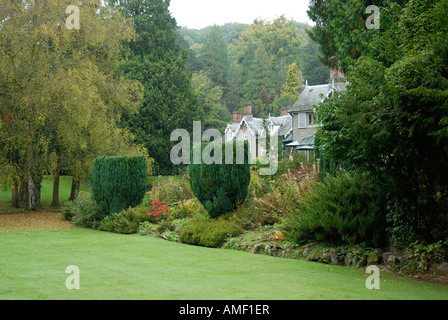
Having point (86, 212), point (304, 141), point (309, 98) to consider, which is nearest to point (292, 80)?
point (309, 98)

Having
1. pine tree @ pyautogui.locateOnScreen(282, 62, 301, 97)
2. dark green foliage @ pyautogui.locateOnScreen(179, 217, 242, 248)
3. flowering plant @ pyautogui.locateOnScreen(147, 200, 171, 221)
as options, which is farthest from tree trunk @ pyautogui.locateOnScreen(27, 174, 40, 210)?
pine tree @ pyautogui.locateOnScreen(282, 62, 301, 97)

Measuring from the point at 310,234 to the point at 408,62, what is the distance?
191 inches

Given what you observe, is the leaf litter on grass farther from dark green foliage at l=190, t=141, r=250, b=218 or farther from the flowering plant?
dark green foliage at l=190, t=141, r=250, b=218

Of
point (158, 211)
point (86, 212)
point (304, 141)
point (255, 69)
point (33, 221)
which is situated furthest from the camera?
point (255, 69)

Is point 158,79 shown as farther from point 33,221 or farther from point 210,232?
point 210,232

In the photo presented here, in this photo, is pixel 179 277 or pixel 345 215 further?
pixel 345 215

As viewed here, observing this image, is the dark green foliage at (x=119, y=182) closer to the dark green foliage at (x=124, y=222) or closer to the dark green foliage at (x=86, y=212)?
the dark green foliage at (x=86, y=212)

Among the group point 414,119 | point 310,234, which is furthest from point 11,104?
point 414,119

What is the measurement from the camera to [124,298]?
536cm

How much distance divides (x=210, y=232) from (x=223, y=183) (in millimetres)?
2123

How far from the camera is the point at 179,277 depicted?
266 inches

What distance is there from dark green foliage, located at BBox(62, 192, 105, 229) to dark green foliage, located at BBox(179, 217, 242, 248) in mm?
5472

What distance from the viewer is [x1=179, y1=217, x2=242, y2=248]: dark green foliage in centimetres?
1117

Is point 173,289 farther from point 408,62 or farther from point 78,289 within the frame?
point 408,62
